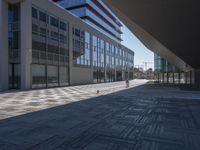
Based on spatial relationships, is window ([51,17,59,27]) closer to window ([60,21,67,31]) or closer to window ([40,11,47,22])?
window ([60,21,67,31])

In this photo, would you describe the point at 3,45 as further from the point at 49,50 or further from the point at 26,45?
the point at 49,50

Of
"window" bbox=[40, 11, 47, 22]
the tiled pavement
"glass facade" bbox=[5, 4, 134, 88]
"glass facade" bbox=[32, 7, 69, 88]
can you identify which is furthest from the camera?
"window" bbox=[40, 11, 47, 22]

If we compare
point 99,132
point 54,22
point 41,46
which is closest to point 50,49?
point 41,46

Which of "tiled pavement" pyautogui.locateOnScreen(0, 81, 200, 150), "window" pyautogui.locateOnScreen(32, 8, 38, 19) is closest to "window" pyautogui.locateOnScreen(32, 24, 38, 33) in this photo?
"window" pyautogui.locateOnScreen(32, 8, 38, 19)

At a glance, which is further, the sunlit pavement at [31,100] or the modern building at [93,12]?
the modern building at [93,12]

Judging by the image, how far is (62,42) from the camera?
1243 inches

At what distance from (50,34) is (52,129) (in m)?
23.9

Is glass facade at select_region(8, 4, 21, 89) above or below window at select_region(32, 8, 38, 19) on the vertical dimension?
below

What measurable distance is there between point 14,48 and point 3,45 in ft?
5.08

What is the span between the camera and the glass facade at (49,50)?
84.2 feet

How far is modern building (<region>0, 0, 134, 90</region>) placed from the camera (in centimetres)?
2378

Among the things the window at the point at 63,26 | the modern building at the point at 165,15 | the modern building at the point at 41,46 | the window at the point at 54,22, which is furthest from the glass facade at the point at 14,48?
the modern building at the point at 165,15

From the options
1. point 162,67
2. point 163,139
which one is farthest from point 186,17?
point 162,67

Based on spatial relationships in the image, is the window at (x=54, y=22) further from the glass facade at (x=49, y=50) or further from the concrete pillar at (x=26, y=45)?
the concrete pillar at (x=26, y=45)
